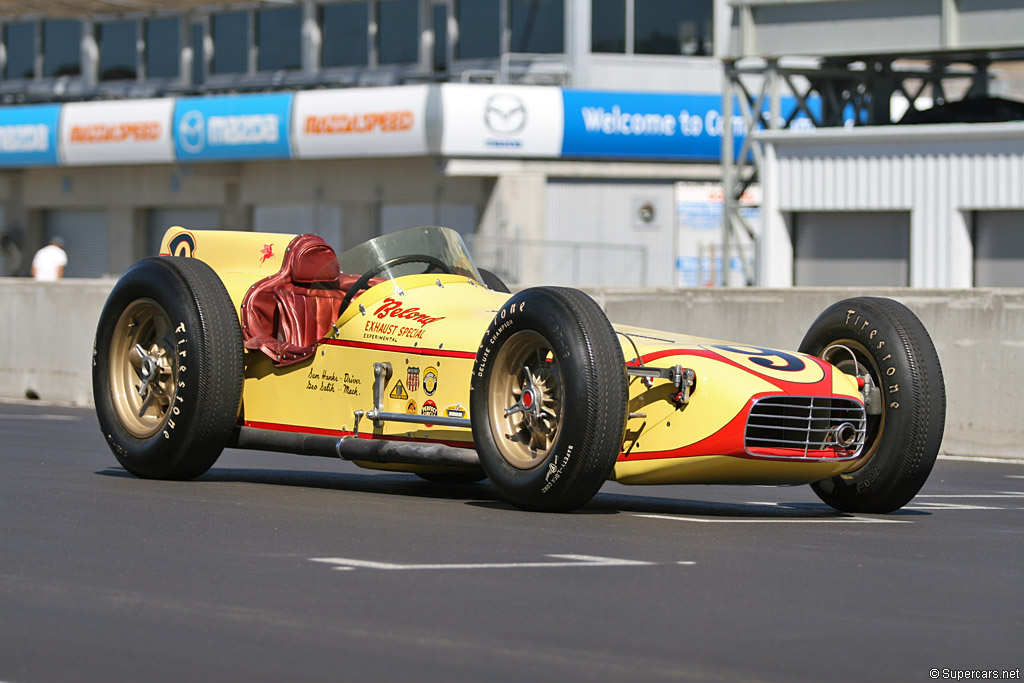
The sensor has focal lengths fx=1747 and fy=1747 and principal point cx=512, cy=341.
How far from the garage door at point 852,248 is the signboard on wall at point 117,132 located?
17826 mm

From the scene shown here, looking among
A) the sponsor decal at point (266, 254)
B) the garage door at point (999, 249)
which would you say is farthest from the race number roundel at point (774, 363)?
the garage door at point (999, 249)

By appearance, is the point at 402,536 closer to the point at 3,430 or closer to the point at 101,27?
the point at 3,430

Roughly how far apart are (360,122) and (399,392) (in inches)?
1111

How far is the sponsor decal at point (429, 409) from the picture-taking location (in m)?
9.14

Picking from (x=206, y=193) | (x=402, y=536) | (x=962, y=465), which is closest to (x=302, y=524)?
(x=402, y=536)

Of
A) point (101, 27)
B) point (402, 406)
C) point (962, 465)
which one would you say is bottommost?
point (962, 465)

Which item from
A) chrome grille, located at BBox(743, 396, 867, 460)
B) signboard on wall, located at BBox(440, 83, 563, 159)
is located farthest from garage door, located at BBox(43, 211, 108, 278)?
chrome grille, located at BBox(743, 396, 867, 460)

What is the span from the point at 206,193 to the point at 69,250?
545 centimetres

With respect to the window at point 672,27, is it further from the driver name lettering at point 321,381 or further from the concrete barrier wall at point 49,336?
the driver name lettering at point 321,381

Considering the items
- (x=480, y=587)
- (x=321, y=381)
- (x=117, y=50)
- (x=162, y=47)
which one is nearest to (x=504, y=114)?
(x=162, y=47)

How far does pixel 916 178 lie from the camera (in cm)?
2703

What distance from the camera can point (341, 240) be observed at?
40625 mm

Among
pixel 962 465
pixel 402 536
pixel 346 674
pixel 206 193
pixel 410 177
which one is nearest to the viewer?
pixel 346 674

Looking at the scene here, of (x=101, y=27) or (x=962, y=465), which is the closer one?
(x=962, y=465)
